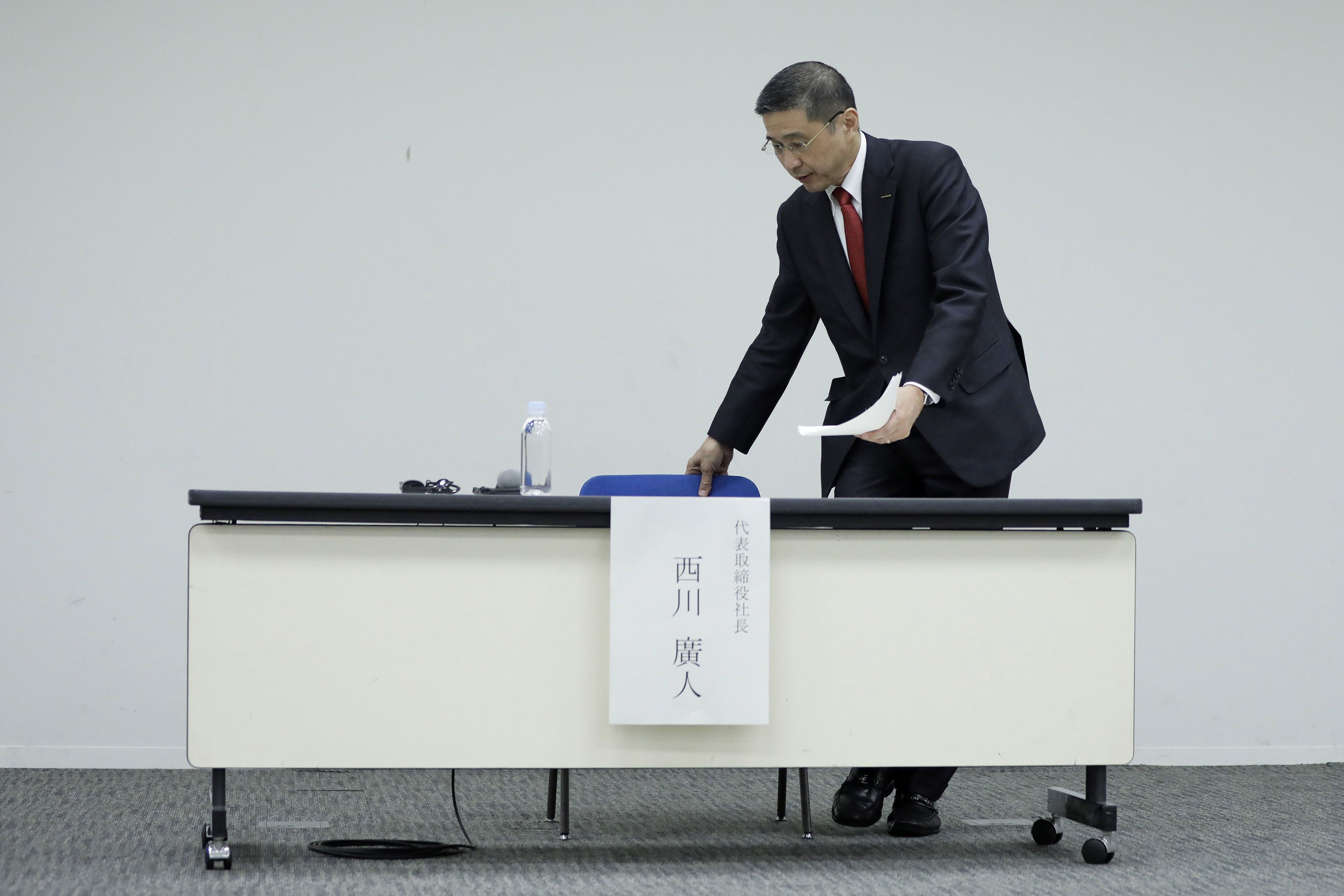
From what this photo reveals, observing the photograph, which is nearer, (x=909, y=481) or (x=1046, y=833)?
(x=1046, y=833)

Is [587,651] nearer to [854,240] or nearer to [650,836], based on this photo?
[650,836]

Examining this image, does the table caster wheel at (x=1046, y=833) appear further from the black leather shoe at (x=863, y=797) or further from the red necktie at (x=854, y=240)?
the red necktie at (x=854, y=240)

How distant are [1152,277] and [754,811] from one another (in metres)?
1.97

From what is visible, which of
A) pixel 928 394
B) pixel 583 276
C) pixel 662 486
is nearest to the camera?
pixel 928 394

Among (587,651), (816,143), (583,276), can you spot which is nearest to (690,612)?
(587,651)

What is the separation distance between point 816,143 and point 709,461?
66cm

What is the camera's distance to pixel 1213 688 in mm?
3369

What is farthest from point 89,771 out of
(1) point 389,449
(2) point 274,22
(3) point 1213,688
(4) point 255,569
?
(3) point 1213,688

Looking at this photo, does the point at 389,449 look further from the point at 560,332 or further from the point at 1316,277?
the point at 1316,277

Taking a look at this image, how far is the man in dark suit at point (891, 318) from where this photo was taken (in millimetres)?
2088

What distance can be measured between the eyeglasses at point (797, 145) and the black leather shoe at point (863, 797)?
1192 millimetres

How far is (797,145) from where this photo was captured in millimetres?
2117

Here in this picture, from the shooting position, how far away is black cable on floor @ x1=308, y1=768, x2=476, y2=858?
200 cm

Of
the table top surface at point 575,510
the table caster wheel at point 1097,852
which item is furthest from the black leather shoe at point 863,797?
the table top surface at point 575,510
